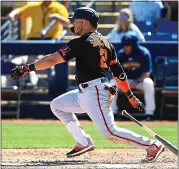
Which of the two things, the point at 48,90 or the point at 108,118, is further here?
the point at 48,90

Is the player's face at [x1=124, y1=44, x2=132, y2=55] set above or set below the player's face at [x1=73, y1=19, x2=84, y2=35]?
below

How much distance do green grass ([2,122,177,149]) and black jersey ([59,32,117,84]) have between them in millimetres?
2224

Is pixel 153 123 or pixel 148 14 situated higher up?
pixel 148 14

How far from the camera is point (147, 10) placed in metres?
13.9

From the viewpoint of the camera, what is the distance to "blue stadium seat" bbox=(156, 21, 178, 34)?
1359 cm

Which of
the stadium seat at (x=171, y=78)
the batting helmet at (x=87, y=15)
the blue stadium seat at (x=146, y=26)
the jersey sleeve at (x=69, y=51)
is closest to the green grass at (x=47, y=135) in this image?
the stadium seat at (x=171, y=78)

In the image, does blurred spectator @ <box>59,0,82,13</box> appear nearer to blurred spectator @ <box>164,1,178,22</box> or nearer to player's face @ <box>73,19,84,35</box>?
blurred spectator @ <box>164,1,178,22</box>

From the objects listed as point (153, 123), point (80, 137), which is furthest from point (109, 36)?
point (80, 137)

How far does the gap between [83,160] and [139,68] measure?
231 inches

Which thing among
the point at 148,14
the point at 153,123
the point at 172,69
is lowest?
the point at 153,123

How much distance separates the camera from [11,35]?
1419 cm

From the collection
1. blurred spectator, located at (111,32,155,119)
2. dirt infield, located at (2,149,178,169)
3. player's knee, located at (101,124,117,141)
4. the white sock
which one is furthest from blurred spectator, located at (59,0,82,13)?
player's knee, located at (101,124,117,141)

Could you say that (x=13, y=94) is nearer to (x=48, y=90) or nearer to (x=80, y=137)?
(x=48, y=90)

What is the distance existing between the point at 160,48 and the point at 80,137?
650 cm
